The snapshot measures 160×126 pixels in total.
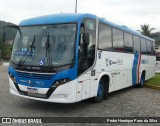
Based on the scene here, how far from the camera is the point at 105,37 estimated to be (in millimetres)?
11664

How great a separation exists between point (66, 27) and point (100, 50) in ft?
6.44

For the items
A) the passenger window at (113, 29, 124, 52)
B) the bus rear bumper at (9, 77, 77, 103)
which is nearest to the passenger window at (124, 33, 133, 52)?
the passenger window at (113, 29, 124, 52)

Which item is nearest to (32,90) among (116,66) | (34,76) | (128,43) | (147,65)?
(34,76)

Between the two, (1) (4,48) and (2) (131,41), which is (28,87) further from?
(1) (4,48)

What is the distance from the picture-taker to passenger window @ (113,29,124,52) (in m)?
12.8

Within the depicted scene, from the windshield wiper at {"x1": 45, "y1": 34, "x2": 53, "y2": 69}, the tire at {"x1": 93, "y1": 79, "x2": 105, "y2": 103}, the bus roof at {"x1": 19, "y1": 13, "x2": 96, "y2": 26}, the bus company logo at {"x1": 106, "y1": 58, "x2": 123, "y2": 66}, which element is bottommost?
the tire at {"x1": 93, "y1": 79, "x2": 105, "y2": 103}

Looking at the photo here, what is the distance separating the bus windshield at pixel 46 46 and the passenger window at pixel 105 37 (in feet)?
6.32

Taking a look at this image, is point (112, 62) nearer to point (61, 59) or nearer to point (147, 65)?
point (61, 59)

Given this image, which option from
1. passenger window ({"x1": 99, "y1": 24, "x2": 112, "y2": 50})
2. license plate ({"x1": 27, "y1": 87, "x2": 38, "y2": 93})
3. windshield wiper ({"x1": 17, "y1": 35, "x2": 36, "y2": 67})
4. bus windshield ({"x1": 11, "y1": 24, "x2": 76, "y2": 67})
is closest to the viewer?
bus windshield ({"x1": 11, "y1": 24, "x2": 76, "y2": 67})

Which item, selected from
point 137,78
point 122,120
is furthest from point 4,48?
point 122,120

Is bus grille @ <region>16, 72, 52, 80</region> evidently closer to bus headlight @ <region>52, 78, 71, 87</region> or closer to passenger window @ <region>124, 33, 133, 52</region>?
bus headlight @ <region>52, 78, 71, 87</region>

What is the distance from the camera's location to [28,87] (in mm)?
9414

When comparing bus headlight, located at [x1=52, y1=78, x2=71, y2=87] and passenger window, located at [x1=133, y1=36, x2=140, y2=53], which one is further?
passenger window, located at [x1=133, y1=36, x2=140, y2=53]

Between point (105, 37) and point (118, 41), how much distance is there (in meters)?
1.76
